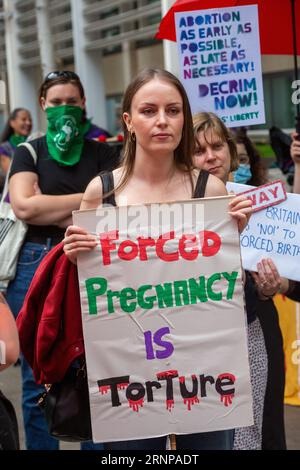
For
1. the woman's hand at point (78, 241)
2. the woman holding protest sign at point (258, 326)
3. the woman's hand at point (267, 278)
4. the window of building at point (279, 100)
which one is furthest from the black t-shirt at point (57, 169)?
the window of building at point (279, 100)

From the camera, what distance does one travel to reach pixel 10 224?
156 inches

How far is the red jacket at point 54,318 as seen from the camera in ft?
8.69

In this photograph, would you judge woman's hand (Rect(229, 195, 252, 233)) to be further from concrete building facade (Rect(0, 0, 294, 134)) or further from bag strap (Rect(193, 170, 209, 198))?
concrete building facade (Rect(0, 0, 294, 134))

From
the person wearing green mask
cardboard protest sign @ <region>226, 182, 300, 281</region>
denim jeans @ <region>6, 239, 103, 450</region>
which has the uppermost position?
the person wearing green mask

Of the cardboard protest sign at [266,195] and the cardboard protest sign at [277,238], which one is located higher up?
the cardboard protest sign at [266,195]

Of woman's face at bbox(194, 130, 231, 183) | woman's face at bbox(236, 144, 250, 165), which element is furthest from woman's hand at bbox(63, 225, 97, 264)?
woman's face at bbox(236, 144, 250, 165)

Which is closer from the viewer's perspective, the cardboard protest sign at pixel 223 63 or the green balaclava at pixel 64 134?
the green balaclava at pixel 64 134

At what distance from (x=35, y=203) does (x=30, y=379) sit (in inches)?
36.4

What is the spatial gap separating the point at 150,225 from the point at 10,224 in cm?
157

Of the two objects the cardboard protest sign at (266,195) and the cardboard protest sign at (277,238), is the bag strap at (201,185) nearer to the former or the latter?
the cardboard protest sign at (266,195)

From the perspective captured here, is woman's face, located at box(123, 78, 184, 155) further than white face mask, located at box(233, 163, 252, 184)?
No

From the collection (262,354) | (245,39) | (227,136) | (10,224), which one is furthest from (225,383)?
(245,39)

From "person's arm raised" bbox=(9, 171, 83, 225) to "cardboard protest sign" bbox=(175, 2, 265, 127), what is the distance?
33.3 inches

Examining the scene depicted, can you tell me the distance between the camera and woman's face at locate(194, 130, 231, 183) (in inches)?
129
